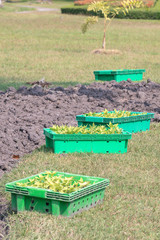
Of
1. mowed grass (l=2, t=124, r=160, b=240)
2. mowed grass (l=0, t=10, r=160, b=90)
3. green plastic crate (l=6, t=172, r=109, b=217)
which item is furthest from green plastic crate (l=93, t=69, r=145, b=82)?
green plastic crate (l=6, t=172, r=109, b=217)

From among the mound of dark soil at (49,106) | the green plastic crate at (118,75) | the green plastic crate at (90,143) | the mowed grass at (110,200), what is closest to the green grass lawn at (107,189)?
the mowed grass at (110,200)

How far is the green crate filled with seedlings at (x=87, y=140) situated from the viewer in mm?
6004

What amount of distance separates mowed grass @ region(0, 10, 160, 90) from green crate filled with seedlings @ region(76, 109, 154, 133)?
475 cm

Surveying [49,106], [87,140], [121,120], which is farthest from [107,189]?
[49,106]

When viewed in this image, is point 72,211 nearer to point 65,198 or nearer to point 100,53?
point 65,198

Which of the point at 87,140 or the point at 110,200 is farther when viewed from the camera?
the point at 87,140

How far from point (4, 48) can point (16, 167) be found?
1502cm

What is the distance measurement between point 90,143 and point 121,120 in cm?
105

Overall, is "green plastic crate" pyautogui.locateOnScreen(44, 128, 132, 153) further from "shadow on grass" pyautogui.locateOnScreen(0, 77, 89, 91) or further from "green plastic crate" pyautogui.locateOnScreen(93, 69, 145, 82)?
"green plastic crate" pyautogui.locateOnScreen(93, 69, 145, 82)

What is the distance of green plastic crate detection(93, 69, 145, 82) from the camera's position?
1217cm

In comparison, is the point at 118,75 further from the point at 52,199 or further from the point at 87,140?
the point at 52,199

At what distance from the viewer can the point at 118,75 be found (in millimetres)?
12172

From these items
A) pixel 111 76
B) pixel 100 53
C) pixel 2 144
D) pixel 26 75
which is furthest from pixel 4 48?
pixel 2 144

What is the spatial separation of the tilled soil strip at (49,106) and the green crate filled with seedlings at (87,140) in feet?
1.61
